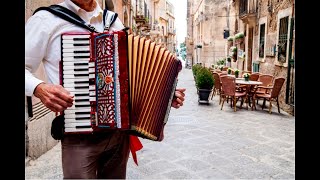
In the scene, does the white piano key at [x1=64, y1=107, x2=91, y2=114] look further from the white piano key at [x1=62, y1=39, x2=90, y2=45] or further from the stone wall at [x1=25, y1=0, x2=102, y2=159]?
the stone wall at [x1=25, y1=0, x2=102, y2=159]

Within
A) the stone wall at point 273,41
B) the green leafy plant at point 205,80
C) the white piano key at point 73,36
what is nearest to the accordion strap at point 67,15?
the white piano key at point 73,36

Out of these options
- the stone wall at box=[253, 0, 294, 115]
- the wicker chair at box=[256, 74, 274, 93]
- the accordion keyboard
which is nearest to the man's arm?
the accordion keyboard

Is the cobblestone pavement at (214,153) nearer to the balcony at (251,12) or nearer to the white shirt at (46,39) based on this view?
the white shirt at (46,39)

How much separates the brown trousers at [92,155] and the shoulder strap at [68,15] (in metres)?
0.65

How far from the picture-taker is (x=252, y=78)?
30.2 ft

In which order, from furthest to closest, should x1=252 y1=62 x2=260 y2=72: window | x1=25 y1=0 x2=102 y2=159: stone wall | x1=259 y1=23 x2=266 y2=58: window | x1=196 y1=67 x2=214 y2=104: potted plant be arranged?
1. x1=252 y1=62 x2=260 y2=72: window
2. x1=259 y1=23 x2=266 y2=58: window
3. x1=196 y1=67 x2=214 y2=104: potted plant
4. x1=25 y1=0 x2=102 y2=159: stone wall

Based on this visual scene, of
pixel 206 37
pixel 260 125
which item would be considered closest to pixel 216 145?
pixel 260 125

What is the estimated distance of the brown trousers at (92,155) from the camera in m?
1.83

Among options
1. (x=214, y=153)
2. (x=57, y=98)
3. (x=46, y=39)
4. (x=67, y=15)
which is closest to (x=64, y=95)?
(x=57, y=98)

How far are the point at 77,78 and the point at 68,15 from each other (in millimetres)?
387

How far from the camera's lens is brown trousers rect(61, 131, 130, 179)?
183 cm

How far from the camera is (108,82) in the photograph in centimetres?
178

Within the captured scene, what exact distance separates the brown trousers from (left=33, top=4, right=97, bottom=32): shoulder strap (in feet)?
2.12
